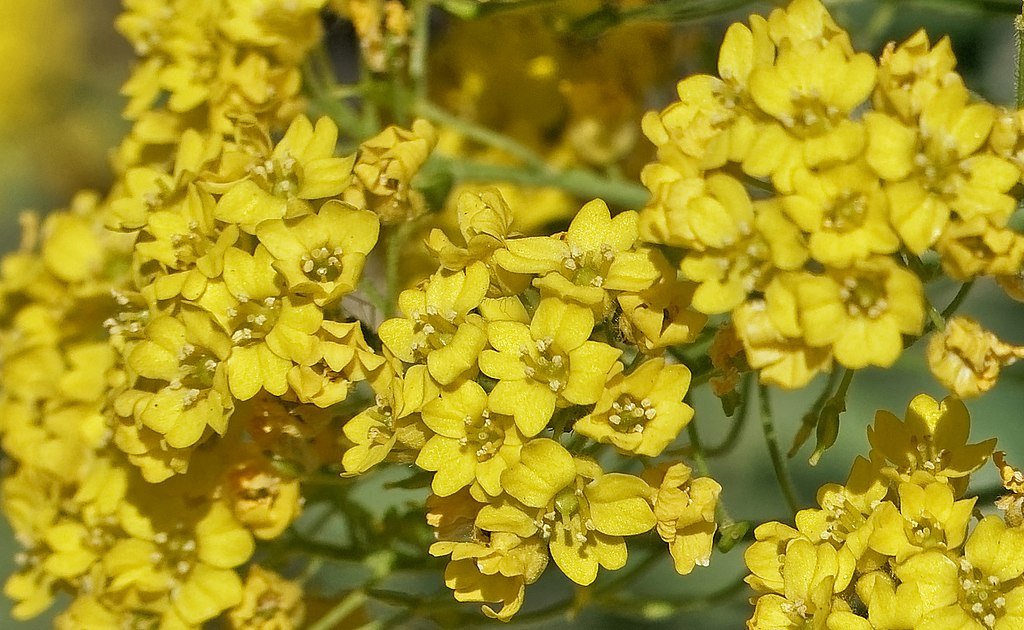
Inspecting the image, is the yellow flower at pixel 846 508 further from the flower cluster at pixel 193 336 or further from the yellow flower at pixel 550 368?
the flower cluster at pixel 193 336

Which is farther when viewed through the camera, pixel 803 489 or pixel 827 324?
pixel 803 489

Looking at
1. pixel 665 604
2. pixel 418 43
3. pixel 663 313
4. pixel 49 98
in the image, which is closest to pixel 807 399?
pixel 665 604

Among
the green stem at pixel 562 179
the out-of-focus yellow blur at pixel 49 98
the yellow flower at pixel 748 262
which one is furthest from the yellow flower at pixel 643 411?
the out-of-focus yellow blur at pixel 49 98

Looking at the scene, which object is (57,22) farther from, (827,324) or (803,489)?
(827,324)

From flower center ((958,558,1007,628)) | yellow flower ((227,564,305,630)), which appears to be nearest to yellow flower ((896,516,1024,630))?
flower center ((958,558,1007,628))

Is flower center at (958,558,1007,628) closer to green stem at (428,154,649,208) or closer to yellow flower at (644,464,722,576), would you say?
yellow flower at (644,464,722,576)

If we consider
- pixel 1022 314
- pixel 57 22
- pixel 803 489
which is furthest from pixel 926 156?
pixel 57 22

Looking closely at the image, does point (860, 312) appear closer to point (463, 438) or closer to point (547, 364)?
point (547, 364)
